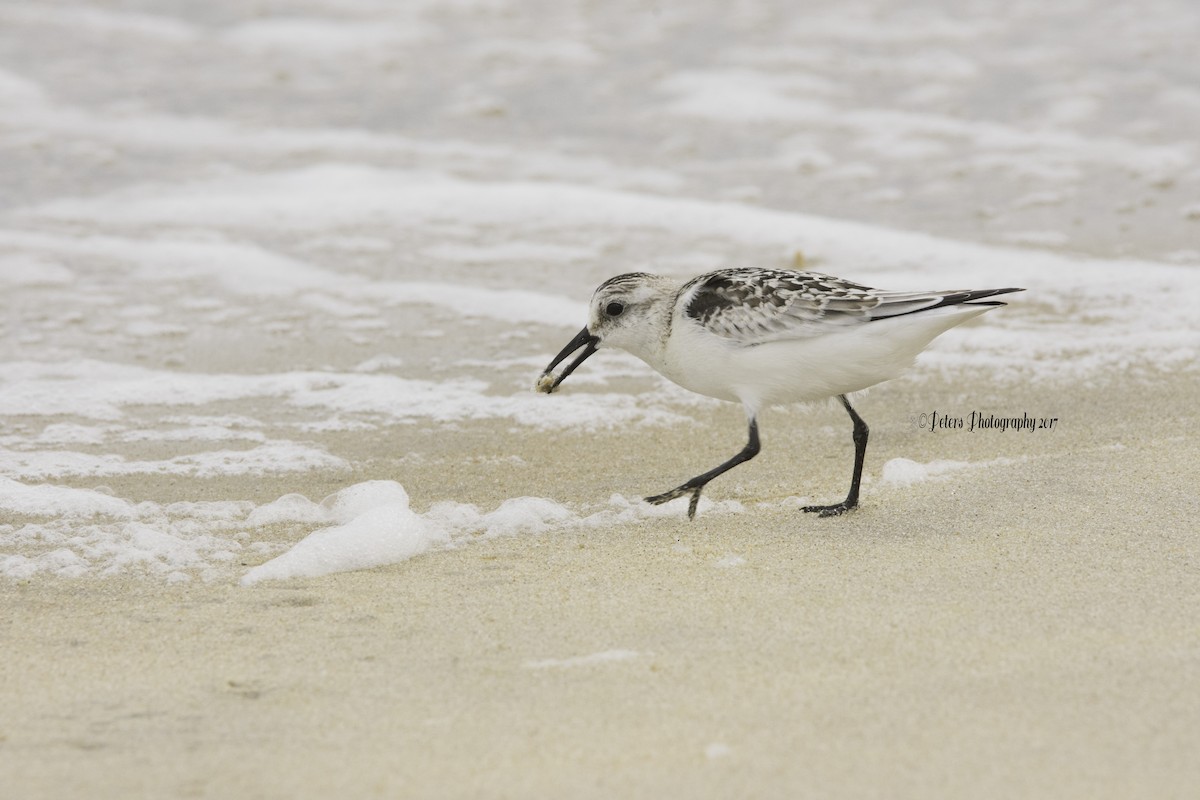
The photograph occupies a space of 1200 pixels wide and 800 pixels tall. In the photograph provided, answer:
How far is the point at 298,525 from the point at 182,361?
2.22 meters

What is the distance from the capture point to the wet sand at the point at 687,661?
2.56 meters

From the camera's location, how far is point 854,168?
905cm

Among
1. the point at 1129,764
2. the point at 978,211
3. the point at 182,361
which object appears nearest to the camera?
the point at 1129,764

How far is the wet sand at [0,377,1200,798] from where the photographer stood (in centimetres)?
256

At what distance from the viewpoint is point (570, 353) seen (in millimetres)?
4668

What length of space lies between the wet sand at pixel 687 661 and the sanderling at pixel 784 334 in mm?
388

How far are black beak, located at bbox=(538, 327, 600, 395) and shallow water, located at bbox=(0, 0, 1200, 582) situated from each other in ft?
1.35

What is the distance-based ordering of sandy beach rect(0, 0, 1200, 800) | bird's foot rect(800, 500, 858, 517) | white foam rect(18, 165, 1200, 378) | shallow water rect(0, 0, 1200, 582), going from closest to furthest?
1. sandy beach rect(0, 0, 1200, 800)
2. bird's foot rect(800, 500, 858, 517)
3. shallow water rect(0, 0, 1200, 582)
4. white foam rect(18, 165, 1200, 378)

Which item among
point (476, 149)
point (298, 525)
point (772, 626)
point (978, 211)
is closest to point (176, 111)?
point (476, 149)

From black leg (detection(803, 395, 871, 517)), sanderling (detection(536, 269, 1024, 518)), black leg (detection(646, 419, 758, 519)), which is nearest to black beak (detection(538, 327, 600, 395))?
sanderling (detection(536, 269, 1024, 518))

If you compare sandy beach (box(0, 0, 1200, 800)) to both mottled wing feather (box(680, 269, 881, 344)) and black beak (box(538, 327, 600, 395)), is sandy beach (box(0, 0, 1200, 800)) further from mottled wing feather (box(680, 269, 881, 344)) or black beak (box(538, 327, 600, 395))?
mottled wing feather (box(680, 269, 881, 344))

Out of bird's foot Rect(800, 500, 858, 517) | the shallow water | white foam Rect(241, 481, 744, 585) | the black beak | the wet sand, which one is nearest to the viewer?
the wet sand

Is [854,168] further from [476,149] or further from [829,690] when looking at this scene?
[829,690]

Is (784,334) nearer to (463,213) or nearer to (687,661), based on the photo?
(687,661)
